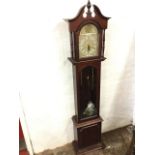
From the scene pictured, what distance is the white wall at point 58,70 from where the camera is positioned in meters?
1.38

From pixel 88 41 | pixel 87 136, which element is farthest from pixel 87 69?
pixel 87 136

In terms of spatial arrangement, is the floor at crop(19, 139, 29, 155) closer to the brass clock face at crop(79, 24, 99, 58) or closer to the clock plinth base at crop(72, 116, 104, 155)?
the clock plinth base at crop(72, 116, 104, 155)

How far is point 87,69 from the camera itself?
153 centimetres

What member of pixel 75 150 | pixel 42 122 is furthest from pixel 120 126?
pixel 42 122

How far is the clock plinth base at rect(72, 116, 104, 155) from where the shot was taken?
1.72 metres

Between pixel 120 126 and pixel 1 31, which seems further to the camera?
pixel 120 126

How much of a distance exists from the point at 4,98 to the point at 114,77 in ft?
4.07

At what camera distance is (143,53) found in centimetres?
→ 112

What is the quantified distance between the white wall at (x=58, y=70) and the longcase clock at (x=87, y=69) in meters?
0.14

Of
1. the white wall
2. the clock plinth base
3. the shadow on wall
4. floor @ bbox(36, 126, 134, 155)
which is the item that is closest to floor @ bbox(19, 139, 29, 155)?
the white wall

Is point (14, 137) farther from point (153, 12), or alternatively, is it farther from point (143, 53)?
point (153, 12)

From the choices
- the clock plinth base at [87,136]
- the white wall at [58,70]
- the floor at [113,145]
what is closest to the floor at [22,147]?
the white wall at [58,70]

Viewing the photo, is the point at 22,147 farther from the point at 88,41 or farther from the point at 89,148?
the point at 88,41

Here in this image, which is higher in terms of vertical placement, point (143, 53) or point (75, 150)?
point (143, 53)
